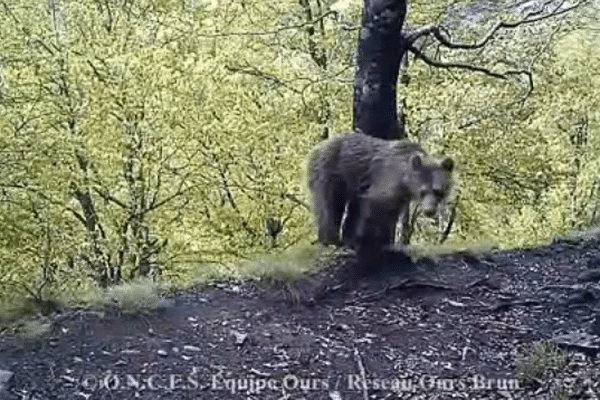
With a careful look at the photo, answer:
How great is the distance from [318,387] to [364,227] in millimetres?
1647

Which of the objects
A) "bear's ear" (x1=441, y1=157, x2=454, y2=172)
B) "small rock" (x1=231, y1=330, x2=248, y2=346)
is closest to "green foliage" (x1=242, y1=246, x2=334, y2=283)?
"small rock" (x1=231, y1=330, x2=248, y2=346)

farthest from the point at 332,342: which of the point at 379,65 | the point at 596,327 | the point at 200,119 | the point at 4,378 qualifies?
the point at 200,119

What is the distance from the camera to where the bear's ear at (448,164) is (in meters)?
6.06

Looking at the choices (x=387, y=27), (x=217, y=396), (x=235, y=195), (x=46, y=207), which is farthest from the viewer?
(x=235, y=195)

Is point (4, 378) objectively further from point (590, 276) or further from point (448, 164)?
point (590, 276)

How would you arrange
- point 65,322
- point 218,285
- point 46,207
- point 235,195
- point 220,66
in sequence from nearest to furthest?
1. point 65,322
2. point 218,285
3. point 46,207
4. point 220,66
5. point 235,195

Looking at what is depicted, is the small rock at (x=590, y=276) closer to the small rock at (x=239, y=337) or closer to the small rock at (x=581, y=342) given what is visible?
the small rock at (x=581, y=342)

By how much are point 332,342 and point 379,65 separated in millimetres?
2279

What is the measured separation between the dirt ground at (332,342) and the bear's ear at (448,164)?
666mm

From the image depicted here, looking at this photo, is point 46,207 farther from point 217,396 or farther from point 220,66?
point 217,396

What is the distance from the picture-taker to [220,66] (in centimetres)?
1596

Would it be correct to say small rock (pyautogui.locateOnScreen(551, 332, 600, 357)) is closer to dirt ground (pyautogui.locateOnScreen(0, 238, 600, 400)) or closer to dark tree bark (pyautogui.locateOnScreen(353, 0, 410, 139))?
dirt ground (pyautogui.locateOnScreen(0, 238, 600, 400))

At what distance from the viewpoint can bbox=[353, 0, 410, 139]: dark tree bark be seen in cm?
645

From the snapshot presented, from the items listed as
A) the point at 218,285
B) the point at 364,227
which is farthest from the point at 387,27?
the point at 218,285
